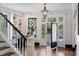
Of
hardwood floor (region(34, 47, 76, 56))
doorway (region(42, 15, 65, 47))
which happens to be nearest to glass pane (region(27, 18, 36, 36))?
doorway (region(42, 15, 65, 47))

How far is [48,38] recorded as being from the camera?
8.01 ft

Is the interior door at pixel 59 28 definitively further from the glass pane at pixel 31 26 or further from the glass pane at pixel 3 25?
the glass pane at pixel 3 25

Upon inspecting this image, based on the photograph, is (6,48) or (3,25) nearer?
(3,25)

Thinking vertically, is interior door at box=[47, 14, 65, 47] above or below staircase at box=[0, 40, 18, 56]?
above

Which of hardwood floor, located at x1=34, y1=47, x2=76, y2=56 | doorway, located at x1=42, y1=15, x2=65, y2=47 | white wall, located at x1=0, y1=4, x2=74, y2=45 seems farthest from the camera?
doorway, located at x1=42, y1=15, x2=65, y2=47

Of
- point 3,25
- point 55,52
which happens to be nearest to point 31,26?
point 3,25

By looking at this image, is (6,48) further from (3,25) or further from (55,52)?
(55,52)

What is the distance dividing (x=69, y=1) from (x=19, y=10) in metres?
0.86

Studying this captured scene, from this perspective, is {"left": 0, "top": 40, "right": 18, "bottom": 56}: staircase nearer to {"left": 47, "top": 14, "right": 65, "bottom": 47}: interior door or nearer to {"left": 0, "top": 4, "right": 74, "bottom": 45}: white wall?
{"left": 0, "top": 4, "right": 74, "bottom": 45}: white wall

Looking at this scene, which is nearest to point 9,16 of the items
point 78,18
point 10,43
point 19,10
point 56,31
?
point 19,10

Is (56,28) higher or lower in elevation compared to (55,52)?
higher

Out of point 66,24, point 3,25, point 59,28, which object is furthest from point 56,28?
point 3,25

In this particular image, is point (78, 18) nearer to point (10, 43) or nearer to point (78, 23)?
point (78, 23)

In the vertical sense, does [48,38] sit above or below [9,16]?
below
